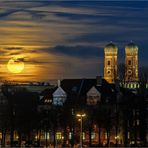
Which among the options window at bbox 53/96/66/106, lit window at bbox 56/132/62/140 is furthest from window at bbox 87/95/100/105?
lit window at bbox 56/132/62/140

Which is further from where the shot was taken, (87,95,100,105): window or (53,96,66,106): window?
(53,96,66,106): window

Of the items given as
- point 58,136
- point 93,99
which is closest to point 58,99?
point 93,99

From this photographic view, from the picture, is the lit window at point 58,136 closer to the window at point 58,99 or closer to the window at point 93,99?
the window at point 93,99

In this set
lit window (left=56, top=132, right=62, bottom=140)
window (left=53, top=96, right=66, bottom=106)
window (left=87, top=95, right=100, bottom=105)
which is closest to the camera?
lit window (left=56, top=132, right=62, bottom=140)

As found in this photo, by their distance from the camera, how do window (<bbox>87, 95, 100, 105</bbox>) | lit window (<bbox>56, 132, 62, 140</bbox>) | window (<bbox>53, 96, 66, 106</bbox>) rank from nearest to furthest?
lit window (<bbox>56, 132, 62, 140</bbox>)
window (<bbox>87, 95, 100, 105</bbox>)
window (<bbox>53, 96, 66, 106</bbox>)

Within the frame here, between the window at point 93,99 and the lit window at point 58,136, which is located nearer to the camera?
the lit window at point 58,136

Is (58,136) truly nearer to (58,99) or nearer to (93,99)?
(93,99)

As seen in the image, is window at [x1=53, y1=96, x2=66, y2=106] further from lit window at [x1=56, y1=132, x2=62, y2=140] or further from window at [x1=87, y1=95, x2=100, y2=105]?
lit window at [x1=56, y1=132, x2=62, y2=140]

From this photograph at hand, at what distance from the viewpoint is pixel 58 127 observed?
145750mm

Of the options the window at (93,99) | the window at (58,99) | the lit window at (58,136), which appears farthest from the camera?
the window at (58,99)

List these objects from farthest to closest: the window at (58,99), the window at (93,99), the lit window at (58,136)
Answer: the window at (58,99)
the window at (93,99)
the lit window at (58,136)

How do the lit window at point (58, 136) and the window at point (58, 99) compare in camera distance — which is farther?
the window at point (58, 99)

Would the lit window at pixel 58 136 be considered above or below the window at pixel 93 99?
below

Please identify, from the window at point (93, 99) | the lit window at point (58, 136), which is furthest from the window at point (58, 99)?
the lit window at point (58, 136)
